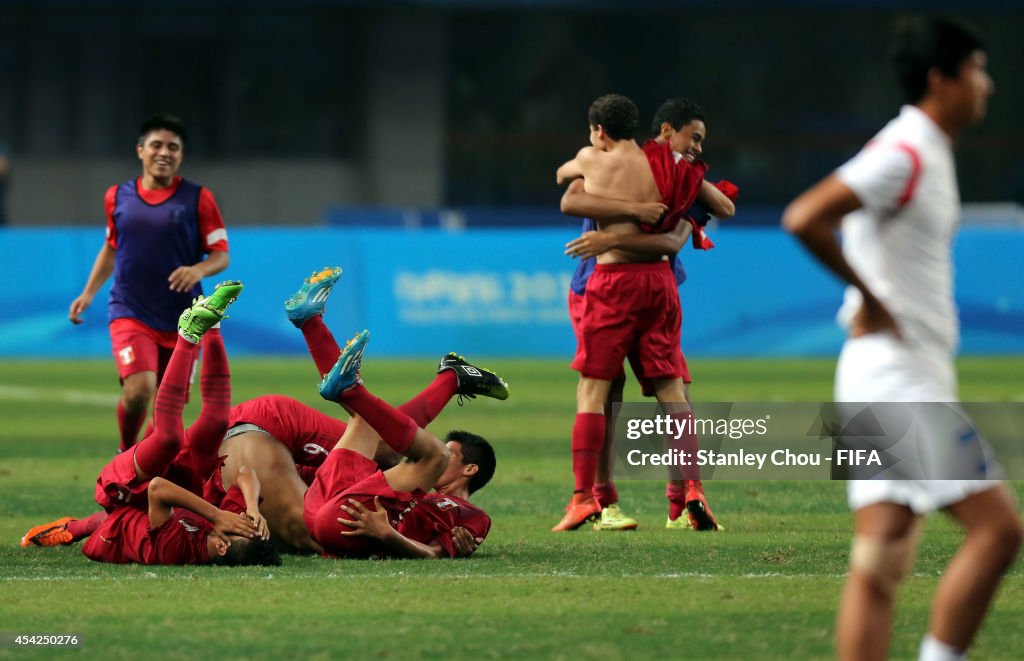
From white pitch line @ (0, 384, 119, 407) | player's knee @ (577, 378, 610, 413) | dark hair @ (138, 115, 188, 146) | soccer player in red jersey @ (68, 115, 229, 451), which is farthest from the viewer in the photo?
white pitch line @ (0, 384, 119, 407)

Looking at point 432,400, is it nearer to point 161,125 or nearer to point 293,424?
point 293,424

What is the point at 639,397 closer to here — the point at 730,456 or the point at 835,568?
the point at 730,456

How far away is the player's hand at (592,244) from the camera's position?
8.63 metres

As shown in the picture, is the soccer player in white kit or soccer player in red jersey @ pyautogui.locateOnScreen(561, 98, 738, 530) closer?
the soccer player in white kit

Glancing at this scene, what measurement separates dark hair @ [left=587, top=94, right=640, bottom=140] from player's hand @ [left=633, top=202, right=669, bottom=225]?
0.41 metres

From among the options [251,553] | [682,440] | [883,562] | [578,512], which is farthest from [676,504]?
[883,562]

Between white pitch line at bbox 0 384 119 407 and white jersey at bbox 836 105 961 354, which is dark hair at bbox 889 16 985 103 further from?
white pitch line at bbox 0 384 119 407

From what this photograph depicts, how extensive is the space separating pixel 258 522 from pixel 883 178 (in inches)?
154

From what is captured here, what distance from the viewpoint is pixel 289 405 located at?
8.12 m

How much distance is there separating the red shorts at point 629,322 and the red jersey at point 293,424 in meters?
1.47

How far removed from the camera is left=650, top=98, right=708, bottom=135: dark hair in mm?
9094

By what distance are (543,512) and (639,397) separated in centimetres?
741

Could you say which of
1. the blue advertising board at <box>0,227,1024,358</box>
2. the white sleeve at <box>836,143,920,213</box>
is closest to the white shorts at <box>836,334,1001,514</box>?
the white sleeve at <box>836,143,920,213</box>

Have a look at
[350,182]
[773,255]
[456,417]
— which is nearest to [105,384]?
[456,417]
